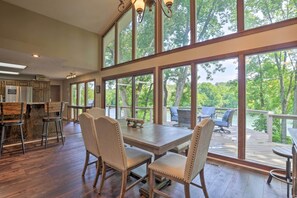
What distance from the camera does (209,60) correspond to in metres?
3.38

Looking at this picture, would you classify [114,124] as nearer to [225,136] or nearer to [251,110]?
[251,110]

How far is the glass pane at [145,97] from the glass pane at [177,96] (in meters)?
0.49

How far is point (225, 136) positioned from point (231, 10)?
2943 millimetres

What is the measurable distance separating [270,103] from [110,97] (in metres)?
5.09

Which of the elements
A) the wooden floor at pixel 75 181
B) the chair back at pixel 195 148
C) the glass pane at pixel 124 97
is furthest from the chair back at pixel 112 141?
the glass pane at pixel 124 97

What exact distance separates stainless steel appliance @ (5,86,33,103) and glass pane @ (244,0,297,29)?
8478mm

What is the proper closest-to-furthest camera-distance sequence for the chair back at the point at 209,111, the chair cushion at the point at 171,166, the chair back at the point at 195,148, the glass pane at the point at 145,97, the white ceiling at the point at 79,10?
the chair back at the point at 195,148 < the chair cushion at the point at 171,166 < the chair back at the point at 209,111 < the white ceiling at the point at 79,10 < the glass pane at the point at 145,97

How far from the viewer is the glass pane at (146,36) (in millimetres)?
4716

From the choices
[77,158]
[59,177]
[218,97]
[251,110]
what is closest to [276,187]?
[251,110]

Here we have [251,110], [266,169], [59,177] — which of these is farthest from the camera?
[251,110]

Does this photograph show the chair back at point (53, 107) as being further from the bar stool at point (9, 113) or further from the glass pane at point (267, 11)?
the glass pane at point (267, 11)

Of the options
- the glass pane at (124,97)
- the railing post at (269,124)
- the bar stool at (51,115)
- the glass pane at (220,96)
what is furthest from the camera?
the glass pane at (124,97)

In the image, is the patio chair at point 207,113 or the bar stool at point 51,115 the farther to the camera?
the bar stool at point 51,115

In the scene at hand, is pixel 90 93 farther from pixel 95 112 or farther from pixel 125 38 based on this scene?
pixel 95 112
